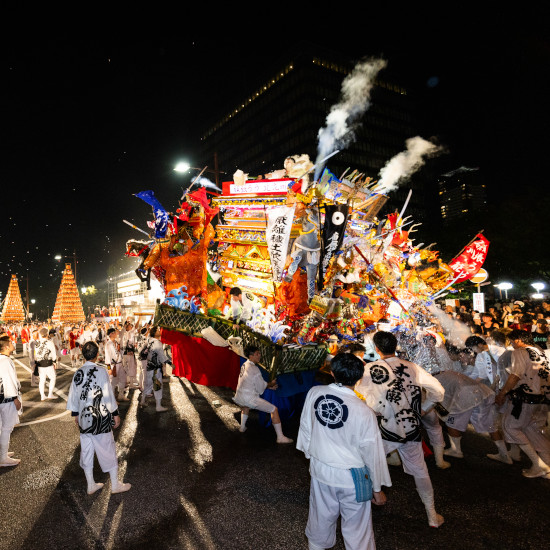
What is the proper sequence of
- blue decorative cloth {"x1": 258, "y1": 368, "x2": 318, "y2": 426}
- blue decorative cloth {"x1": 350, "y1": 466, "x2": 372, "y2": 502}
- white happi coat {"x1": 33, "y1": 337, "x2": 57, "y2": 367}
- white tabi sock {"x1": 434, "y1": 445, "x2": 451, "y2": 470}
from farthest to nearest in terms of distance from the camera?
white happi coat {"x1": 33, "y1": 337, "x2": 57, "y2": 367} < blue decorative cloth {"x1": 258, "y1": 368, "x2": 318, "y2": 426} < white tabi sock {"x1": 434, "y1": 445, "x2": 451, "y2": 470} < blue decorative cloth {"x1": 350, "y1": 466, "x2": 372, "y2": 502}

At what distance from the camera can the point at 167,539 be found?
3.52 m

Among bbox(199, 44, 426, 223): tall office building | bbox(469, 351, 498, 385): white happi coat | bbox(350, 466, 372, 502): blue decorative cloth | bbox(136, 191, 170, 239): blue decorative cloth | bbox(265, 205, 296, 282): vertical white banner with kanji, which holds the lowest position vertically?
bbox(469, 351, 498, 385): white happi coat

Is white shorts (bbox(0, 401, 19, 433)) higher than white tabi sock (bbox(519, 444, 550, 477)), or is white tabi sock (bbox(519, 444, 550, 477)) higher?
white shorts (bbox(0, 401, 19, 433))

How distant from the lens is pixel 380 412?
3.57 meters

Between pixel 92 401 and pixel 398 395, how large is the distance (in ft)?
12.4

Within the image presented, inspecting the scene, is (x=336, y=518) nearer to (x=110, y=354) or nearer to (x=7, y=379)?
(x=7, y=379)

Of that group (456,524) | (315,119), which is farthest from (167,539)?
(315,119)

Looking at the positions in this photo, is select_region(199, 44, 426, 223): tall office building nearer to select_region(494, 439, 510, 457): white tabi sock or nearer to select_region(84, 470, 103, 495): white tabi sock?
select_region(494, 439, 510, 457): white tabi sock

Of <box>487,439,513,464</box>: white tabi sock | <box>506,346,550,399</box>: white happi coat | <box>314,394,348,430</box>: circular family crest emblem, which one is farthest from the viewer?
<box>487,439,513,464</box>: white tabi sock

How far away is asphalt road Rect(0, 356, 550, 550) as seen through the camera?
348 cm

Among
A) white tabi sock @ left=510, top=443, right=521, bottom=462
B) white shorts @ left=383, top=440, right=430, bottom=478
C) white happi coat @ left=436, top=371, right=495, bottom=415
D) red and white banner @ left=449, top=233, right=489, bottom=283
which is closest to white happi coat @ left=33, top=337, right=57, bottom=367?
white shorts @ left=383, top=440, right=430, bottom=478

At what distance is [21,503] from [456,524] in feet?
17.0

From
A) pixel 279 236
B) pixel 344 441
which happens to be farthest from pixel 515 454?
pixel 279 236

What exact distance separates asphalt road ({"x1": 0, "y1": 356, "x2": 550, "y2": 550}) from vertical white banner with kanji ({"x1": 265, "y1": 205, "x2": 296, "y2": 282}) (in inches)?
127
